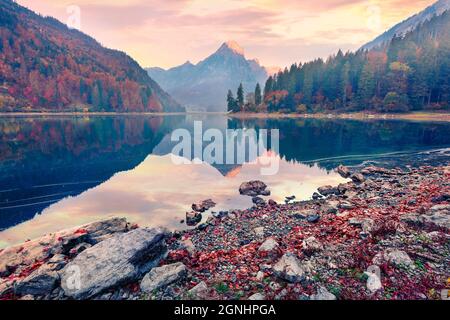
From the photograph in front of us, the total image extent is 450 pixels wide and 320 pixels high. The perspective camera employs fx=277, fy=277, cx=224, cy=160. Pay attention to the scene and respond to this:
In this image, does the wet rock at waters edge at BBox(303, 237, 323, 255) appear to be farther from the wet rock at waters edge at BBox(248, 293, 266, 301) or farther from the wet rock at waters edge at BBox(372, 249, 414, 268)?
the wet rock at waters edge at BBox(248, 293, 266, 301)

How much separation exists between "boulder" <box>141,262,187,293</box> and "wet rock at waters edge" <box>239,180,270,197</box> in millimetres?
17272

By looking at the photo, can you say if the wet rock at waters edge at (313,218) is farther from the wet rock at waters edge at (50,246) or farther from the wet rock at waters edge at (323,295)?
the wet rock at waters edge at (50,246)

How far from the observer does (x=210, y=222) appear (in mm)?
20031

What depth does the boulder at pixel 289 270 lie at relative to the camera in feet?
34.7

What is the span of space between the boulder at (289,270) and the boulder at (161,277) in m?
3.82

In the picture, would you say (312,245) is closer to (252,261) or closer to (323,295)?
(252,261)

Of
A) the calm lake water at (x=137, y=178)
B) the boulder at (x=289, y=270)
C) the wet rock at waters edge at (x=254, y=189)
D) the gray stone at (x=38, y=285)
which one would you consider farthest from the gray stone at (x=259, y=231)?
the gray stone at (x=38, y=285)

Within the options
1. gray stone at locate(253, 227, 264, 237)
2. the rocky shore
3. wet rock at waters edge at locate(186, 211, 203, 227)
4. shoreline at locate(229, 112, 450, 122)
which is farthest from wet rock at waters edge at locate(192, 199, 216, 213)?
shoreline at locate(229, 112, 450, 122)

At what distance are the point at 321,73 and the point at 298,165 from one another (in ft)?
457

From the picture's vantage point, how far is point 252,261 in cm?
1274

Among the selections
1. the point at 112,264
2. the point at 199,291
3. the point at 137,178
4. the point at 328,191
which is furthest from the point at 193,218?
the point at 137,178

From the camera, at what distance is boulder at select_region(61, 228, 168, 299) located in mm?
10234
